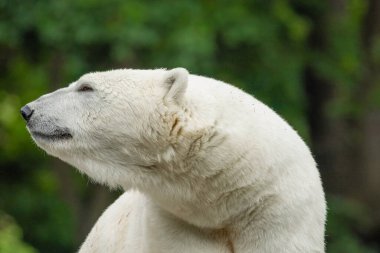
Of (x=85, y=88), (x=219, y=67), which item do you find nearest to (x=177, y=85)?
(x=85, y=88)

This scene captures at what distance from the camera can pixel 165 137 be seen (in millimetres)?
5582

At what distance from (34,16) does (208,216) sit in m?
7.75

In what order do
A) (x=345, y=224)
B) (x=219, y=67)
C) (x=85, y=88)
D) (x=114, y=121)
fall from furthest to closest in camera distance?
(x=345, y=224)
(x=219, y=67)
(x=85, y=88)
(x=114, y=121)

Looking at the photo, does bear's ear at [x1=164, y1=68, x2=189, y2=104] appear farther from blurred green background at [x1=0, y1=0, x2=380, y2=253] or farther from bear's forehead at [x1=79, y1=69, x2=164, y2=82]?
blurred green background at [x1=0, y1=0, x2=380, y2=253]

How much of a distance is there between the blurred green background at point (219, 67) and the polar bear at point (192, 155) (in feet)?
20.9

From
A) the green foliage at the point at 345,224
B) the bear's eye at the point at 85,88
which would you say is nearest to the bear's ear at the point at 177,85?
the bear's eye at the point at 85,88

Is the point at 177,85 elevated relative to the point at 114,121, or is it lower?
elevated

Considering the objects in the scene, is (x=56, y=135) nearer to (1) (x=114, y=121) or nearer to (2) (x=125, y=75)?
(1) (x=114, y=121)

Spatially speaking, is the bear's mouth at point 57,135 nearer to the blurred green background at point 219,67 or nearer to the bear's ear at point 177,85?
the bear's ear at point 177,85

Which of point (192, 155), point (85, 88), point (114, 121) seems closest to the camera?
point (192, 155)

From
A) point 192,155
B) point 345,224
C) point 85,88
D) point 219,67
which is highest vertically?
point 85,88

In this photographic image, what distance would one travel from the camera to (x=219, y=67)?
14.2 meters

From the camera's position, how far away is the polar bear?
5.56 m

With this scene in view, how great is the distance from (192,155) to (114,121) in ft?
1.41
